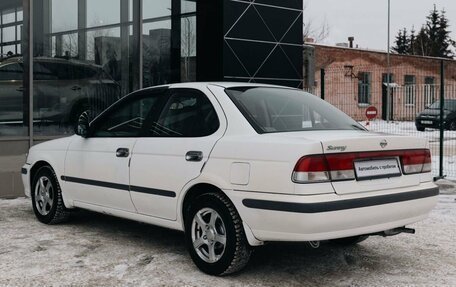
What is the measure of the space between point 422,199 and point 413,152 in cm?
39

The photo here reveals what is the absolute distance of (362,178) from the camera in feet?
14.1

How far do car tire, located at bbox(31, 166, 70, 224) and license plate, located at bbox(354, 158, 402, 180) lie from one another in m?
3.42

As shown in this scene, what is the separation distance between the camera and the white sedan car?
13.5 feet

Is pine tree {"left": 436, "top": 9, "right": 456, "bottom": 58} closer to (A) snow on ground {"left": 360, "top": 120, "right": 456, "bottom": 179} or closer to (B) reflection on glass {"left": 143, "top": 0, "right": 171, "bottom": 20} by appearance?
(A) snow on ground {"left": 360, "top": 120, "right": 456, "bottom": 179}

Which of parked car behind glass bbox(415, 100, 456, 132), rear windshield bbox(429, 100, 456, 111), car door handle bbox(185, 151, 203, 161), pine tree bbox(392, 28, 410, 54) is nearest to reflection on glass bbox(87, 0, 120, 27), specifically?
car door handle bbox(185, 151, 203, 161)

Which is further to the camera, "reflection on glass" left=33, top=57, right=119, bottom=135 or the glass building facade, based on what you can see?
"reflection on glass" left=33, top=57, right=119, bottom=135

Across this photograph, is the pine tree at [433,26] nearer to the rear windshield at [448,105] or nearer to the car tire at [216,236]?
the rear windshield at [448,105]

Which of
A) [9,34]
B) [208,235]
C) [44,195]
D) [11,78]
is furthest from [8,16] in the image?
[208,235]

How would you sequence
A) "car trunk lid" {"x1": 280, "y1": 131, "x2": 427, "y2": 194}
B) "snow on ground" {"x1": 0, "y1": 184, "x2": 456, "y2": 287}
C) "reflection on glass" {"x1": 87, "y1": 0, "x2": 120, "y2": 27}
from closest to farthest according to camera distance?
"car trunk lid" {"x1": 280, "y1": 131, "x2": 427, "y2": 194} < "snow on ground" {"x1": 0, "y1": 184, "x2": 456, "y2": 287} < "reflection on glass" {"x1": 87, "y1": 0, "x2": 120, "y2": 27}

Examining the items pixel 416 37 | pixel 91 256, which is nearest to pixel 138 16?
pixel 91 256

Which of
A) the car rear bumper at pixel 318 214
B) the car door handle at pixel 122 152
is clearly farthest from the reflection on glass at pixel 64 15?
the car rear bumper at pixel 318 214

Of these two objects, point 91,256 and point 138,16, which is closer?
point 91,256

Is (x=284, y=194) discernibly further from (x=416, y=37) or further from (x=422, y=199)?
(x=416, y=37)

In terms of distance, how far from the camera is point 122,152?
5.39 meters
